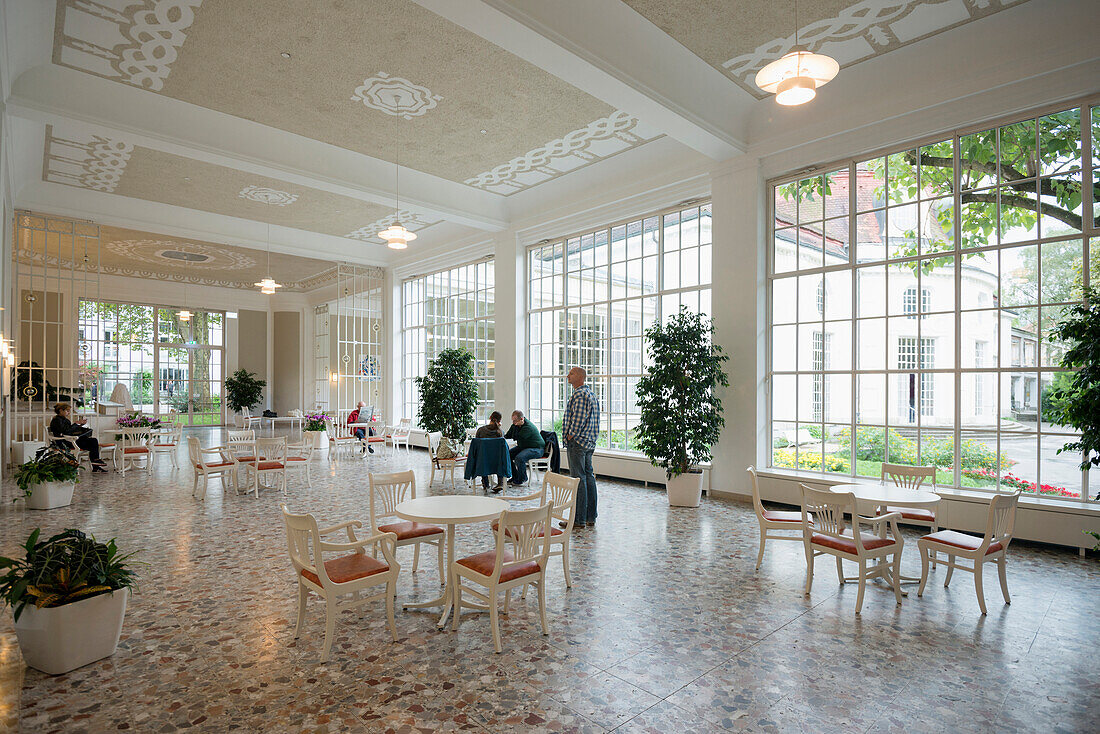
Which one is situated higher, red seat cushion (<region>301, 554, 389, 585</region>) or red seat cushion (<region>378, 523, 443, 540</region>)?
red seat cushion (<region>378, 523, 443, 540</region>)

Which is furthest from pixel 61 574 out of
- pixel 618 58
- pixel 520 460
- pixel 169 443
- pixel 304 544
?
pixel 169 443

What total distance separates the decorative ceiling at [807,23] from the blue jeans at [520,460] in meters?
5.81

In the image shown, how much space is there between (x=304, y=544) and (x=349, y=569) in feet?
1.06

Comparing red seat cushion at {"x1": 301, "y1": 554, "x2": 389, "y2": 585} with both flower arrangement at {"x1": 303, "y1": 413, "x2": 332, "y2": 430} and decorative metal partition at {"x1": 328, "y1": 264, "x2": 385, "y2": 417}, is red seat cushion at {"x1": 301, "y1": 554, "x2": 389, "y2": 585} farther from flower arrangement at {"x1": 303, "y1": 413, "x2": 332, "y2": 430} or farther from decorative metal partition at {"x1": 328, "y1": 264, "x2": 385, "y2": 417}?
decorative metal partition at {"x1": 328, "y1": 264, "x2": 385, "y2": 417}

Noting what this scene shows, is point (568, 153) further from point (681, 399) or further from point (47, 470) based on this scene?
point (47, 470)

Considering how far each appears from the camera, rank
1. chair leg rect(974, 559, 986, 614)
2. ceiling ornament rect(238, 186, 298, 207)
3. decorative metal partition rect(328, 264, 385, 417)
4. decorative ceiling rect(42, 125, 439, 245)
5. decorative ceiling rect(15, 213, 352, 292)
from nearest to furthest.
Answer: chair leg rect(974, 559, 986, 614) < decorative ceiling rect(42, 125, 439, 245) < ceiling ornament rect(238, 186, 298, 207) < decorative ceiling rect(15, 213, 352, 292) < decorative metal partition rect(328, 264, 385, 417)

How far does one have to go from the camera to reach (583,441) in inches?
254

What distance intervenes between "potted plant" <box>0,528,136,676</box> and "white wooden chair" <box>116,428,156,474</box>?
8.25 meters

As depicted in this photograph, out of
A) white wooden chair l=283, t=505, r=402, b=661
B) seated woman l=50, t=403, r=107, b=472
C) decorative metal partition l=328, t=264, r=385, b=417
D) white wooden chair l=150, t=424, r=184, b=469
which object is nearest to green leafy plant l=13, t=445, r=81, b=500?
white wooden chair l=150, t=424, r=184, b=469

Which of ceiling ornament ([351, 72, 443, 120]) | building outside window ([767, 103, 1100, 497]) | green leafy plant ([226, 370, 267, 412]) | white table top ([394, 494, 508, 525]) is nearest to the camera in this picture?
white table top ([394, 494, 508, 525])

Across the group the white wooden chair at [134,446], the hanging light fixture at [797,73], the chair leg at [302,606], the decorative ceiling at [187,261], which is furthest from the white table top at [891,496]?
the decorative ceiling at [187,261]

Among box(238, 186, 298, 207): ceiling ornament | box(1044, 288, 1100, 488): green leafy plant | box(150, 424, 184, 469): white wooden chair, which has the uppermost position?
box(238, 186, 298, 207): ceiling ornament

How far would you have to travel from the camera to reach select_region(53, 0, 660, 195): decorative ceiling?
5480mm

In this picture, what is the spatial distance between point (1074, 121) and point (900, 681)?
5.75 metres
